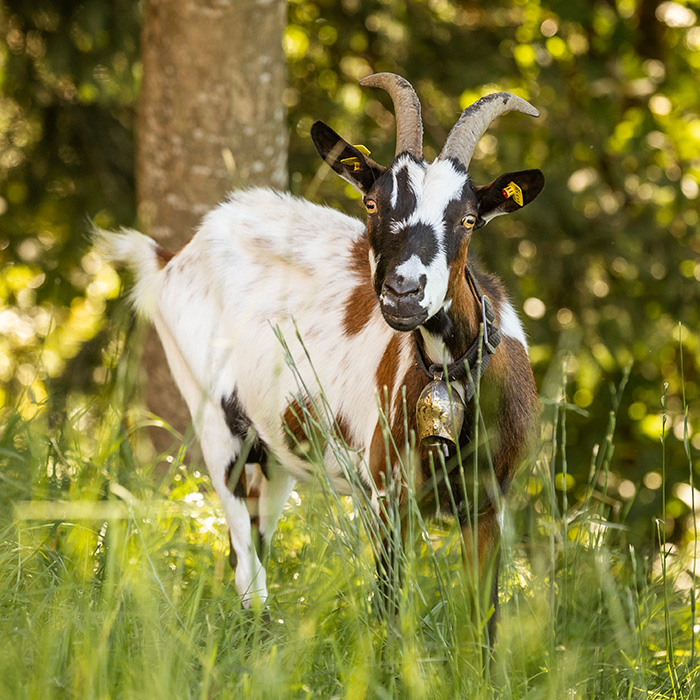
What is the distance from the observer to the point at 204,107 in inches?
171

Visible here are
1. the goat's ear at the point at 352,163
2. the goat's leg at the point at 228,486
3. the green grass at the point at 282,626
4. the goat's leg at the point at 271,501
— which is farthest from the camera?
the goat's leg at the point at 271,501

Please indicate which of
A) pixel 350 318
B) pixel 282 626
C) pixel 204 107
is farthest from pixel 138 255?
pixel 282 626

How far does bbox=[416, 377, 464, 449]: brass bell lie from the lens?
2.69 m

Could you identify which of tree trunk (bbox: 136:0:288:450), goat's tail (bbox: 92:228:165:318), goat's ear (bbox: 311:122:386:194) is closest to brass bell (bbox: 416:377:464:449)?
goat's ear (bbox: 311:122:386:194)

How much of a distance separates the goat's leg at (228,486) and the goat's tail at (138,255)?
2.07 feet

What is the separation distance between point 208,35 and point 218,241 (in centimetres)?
111

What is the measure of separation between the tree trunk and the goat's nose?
1.90 metres

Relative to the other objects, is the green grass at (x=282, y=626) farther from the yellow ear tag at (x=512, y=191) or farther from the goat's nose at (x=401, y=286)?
the yellow ear tag at (x=512, y=191)

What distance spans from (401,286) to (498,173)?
3.00 m

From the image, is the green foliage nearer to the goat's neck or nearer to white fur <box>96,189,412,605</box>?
white fur <box>96,189,412,605</box>

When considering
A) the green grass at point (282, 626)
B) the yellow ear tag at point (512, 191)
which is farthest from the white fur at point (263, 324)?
the green grass at point (282, 626)

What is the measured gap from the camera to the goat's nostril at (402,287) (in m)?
2.52

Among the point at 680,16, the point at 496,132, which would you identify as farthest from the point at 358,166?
the point at 680,16

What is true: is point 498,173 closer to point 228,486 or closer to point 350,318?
point 350,318
